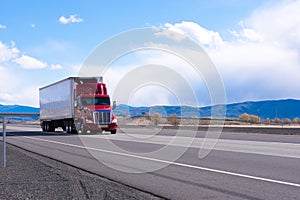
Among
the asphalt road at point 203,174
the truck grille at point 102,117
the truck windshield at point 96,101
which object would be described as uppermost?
the truck windshield at point 96,101

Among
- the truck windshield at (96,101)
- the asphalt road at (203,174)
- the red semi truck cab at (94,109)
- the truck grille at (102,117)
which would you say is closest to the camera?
the asphalt road at (203,174)

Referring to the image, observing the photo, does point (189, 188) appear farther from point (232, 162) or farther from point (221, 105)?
point (221, 105)

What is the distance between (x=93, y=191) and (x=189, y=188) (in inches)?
71.1

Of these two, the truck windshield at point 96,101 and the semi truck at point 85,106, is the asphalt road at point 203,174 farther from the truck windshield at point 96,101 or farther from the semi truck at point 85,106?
the truck windshield at point 96,101

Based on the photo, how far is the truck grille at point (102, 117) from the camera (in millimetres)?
33469

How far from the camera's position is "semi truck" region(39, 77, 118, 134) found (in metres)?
33.7

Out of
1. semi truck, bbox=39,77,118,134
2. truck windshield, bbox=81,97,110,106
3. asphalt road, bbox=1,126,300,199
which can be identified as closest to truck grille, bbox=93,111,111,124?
semi truck, bbox=39,77,118,134

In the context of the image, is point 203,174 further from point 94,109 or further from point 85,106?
point 85,106

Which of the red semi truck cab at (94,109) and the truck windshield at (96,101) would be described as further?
the truck windshield at (96,101)

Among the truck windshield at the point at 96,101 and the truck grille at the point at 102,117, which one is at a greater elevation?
the truck windshield at the point at 96,101

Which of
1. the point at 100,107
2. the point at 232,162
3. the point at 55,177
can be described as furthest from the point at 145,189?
the point at 100,107

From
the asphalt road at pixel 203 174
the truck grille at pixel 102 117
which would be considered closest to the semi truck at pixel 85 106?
the truck grille at pixel 102 117

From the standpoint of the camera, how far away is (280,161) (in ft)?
43.0

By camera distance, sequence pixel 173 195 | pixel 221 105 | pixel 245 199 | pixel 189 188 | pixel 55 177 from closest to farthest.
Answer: pixel 245 199, pixel 173 195, pixel 189 188, pixel 55 177, pixel 221 105
